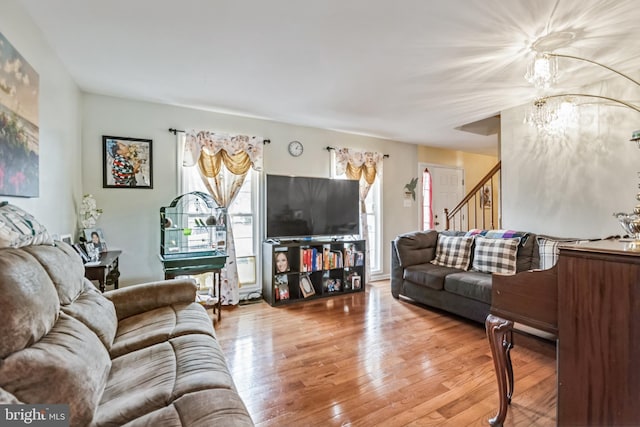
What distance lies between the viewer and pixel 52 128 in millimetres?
2180

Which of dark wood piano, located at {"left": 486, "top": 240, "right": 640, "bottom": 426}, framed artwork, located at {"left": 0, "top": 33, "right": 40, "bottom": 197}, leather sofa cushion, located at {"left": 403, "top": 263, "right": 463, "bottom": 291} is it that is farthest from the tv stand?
dark wood piano, located at {"left": 486, "top": 240, "right": 640, "bottom": 426}

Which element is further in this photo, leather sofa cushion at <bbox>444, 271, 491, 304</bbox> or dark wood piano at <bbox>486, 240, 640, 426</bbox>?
leather sofa cushion at <bbox>444, 271, 491, 304</bbox>

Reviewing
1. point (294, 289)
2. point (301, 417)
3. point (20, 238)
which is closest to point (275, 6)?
point (20, 238)

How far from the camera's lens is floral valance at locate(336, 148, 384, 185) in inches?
174

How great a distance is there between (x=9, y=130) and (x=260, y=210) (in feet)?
8.34

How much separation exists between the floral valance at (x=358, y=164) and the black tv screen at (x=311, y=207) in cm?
25

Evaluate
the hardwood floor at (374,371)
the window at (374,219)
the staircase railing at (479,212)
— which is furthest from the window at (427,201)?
the hardwood floor at (374,371)

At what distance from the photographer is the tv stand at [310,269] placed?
12.2ft

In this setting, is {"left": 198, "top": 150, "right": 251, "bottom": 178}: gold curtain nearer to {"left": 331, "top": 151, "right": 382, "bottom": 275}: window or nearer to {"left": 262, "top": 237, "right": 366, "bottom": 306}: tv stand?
{"left": 262, "top": 237, "right": 366, "bottom": 306}: tv stand

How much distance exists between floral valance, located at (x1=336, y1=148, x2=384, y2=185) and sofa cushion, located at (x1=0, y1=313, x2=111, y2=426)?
367 centimetres

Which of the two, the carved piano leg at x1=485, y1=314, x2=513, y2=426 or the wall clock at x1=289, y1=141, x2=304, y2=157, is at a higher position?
the wall clock at x1=289, y1=141, x2=304, y2=157

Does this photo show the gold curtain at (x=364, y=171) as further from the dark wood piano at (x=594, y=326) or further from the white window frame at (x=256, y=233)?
the dark wood piano at (x=594, y=326)

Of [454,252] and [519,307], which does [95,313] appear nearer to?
[519,307]

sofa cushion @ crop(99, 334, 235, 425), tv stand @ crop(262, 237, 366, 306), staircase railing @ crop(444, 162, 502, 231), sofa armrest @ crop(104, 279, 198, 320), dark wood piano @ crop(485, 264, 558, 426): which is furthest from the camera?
staircase railing @ crop(444, 162, 502, 231)
